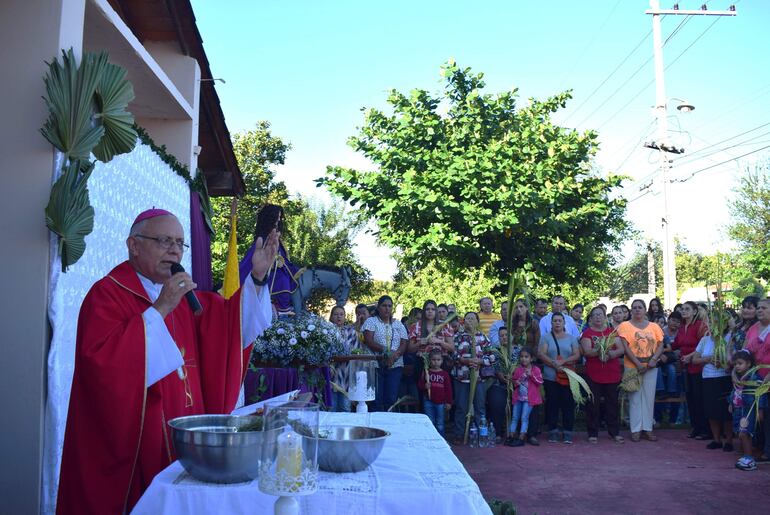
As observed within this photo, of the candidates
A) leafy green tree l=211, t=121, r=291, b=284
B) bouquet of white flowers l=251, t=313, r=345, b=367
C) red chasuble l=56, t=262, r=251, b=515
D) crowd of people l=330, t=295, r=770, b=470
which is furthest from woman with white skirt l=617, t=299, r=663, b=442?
leafy green tree l=211, t=121, r=291, b=284

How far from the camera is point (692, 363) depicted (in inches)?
391

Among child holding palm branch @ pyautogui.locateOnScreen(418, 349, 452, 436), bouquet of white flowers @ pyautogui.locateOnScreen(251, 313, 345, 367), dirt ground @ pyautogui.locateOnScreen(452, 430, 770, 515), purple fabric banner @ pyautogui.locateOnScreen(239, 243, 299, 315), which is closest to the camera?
bouquet of white flowers @ pyautogui.locateOnScreen(251, 313, 345, 367)

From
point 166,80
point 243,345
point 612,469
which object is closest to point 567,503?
point 612,469

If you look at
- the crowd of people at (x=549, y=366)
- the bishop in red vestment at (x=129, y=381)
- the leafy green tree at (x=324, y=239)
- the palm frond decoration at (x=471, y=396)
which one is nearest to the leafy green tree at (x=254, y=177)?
the leafy green tree at (x=324, y=239)

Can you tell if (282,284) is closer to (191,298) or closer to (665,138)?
(191,298)

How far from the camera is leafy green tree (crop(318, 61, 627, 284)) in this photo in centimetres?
1595

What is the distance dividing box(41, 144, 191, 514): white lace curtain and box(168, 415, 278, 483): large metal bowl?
299 centimetres

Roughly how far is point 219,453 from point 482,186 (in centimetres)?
1432

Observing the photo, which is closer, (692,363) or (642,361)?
(692,363)

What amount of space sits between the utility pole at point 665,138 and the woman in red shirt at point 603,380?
7.67m

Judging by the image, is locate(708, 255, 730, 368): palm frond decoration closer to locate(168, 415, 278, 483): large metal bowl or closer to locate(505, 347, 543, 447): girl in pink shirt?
locate(505, 347, 543, 447): girl in pink shirt

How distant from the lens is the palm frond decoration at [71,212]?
187 inches

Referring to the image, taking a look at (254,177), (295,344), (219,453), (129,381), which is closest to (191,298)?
(129,381)

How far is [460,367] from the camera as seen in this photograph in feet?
31.6
